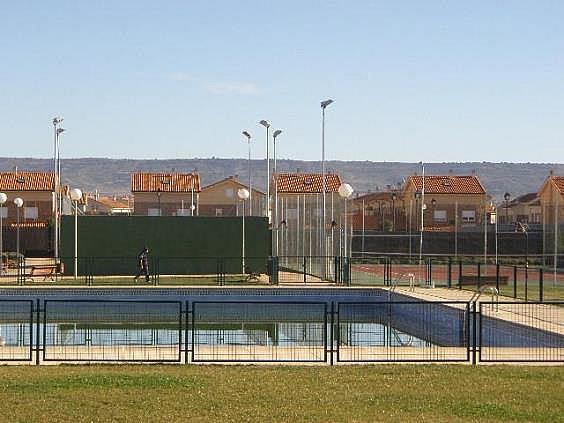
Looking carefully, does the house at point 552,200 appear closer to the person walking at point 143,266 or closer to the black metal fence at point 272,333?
the person walking at point 143,266

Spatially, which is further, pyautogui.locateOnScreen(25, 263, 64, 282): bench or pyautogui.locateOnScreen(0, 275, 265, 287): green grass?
pyautogui.locateOnScreen(25, 263, 64, 282): bench

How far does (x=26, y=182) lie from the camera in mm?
76750

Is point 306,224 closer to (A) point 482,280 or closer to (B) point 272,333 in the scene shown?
(A) point 482,280

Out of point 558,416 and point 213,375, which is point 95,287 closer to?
point 213,375

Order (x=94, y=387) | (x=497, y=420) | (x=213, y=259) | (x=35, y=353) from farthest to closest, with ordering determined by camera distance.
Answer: (x=213, y=259), (x=35, y=353), (x=94, y=387), (x=497, y=420)

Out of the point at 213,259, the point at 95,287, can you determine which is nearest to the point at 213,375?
the point at 95,287

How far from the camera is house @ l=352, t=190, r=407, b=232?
79938 millimetres

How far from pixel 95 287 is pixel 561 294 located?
12406mm

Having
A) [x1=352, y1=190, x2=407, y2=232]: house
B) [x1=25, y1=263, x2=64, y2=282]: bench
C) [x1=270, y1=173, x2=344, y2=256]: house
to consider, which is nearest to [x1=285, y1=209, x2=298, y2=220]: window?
[x1=270, y1=173, x2=344, y2=256]: house

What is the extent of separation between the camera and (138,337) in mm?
15930

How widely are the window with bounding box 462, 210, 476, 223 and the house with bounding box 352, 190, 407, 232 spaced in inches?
191

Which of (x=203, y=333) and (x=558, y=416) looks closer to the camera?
(x=558, y=416)

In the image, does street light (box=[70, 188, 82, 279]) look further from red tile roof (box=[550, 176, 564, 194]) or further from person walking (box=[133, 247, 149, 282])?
red tile roof (box=[550, 176, 564, 194])

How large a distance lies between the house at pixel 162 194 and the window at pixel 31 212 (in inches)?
449
